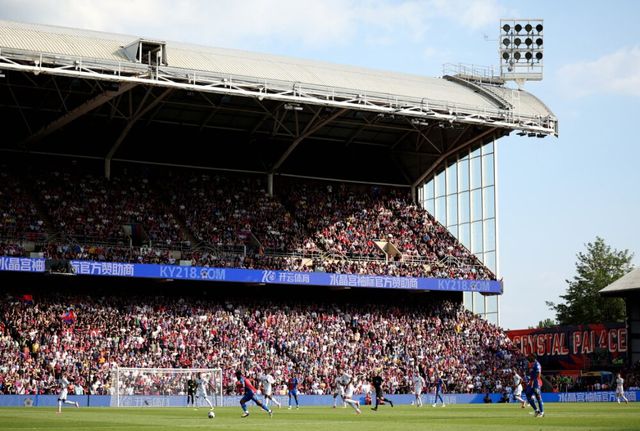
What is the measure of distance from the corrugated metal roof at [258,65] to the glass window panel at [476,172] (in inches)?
226

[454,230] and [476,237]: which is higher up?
[454,230]

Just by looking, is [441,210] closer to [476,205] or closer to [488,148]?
[476,205]

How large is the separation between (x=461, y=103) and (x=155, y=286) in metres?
22.5

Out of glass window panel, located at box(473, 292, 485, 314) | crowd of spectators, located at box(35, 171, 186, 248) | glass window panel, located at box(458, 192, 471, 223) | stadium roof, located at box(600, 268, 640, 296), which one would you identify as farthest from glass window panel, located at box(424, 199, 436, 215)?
crowd of spectators, located at box(35, 171, 186, 248)

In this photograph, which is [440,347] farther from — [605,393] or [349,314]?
[605,393]

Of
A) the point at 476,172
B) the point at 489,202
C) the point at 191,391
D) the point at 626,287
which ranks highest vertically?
the point at 476,172

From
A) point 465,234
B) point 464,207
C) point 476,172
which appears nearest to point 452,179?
point 464,207

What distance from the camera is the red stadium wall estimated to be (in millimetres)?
76188

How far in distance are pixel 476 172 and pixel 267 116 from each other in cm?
1687

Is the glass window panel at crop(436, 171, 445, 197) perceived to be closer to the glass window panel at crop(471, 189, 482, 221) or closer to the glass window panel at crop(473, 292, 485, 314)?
the glass window panel at crop(471, 189, 482, 221)

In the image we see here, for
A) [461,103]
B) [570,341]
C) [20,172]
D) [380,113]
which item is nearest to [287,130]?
[380,113]

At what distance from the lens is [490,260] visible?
77250mm

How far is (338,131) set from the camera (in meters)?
76.3

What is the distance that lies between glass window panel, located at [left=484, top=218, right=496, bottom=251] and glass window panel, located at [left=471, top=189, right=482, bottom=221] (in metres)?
0.87
